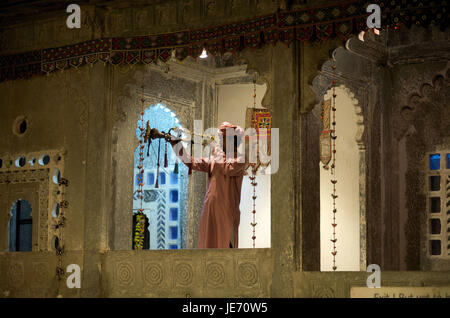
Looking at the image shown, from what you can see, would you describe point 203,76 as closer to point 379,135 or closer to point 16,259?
point 379,135

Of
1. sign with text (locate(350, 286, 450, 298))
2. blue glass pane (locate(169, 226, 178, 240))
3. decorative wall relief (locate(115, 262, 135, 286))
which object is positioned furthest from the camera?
blue glass pane (locate(169, 226, 178, 240))

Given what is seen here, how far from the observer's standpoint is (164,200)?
35.4 feet

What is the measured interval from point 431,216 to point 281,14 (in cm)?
314

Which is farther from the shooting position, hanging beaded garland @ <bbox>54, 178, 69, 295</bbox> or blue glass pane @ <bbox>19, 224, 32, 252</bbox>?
blue glass pane @ <bbox>19, 224, 32, 252</bbox>

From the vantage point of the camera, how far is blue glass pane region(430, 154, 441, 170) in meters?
9.93

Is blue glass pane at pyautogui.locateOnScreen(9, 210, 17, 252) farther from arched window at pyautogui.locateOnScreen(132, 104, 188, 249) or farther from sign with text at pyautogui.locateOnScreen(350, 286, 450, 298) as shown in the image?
sign with text at pyautogui.locateOnScreen(350, 286, 450, 298)

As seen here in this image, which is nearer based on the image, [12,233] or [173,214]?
[12,233]

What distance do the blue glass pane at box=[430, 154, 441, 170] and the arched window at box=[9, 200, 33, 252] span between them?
4.72 metres

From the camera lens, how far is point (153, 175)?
1105 centimetres

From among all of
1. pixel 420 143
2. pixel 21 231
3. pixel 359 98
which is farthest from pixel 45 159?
pixel 420 143

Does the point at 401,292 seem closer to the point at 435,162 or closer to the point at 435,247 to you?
the point at 435,247

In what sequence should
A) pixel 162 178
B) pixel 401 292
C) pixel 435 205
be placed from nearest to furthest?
pixel 401 292 → pixel 435 205 → pixel 162 178

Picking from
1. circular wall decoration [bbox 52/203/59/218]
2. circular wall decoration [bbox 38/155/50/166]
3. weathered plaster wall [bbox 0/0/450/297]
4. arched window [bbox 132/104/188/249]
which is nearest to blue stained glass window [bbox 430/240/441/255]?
weathered plaster wall [bbox 0/0/450/297]

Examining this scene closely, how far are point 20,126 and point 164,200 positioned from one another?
1.98 metres
